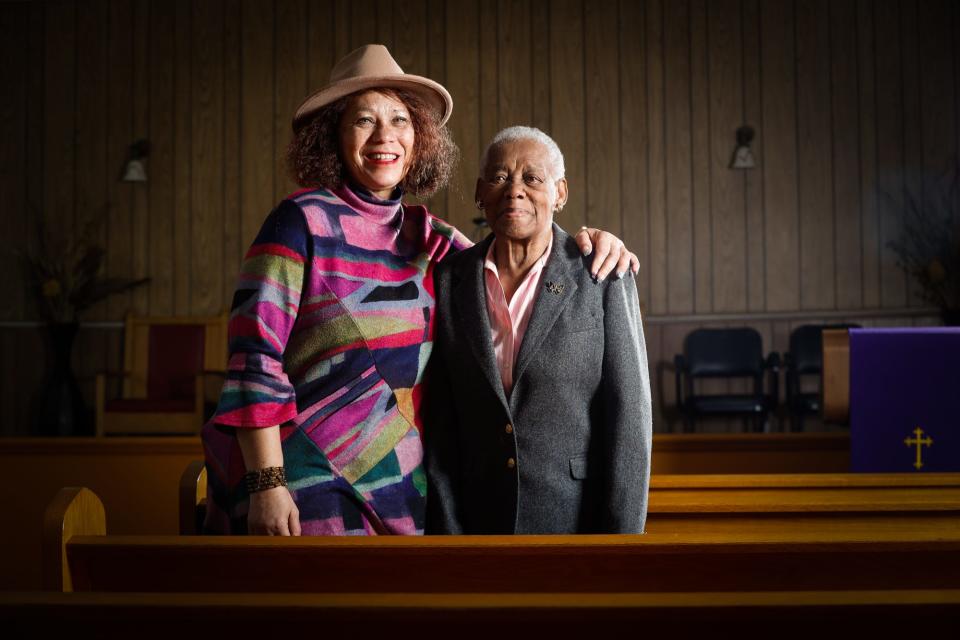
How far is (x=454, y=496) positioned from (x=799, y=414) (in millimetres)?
4455

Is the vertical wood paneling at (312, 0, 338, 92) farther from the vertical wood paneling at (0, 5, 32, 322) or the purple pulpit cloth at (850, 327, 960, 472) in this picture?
the purple pulpit cloth at (850, 327, 960, 472)

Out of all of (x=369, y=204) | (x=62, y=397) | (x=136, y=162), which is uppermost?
(x=136, y=162)

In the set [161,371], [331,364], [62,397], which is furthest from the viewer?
[62,397]

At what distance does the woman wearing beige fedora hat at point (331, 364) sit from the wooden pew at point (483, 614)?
23.3 inches

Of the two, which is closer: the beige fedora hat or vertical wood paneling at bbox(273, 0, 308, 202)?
the beige fedora hat

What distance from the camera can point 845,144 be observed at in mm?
6281

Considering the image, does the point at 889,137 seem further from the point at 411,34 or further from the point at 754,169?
the point at 411,34

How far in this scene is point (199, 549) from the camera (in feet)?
3.69

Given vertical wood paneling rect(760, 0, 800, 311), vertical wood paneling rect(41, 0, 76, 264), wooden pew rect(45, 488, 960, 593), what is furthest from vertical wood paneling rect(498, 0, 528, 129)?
wooden pew rect(45, 488, 960, 593)

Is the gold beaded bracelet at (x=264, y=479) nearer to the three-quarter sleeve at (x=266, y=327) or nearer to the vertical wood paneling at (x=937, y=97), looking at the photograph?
the three-quarter sleeve at (x=266, y=327)

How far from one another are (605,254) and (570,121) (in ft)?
16.1

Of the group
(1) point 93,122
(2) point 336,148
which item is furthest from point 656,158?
(2) point 336,148

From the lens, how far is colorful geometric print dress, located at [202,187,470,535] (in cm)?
149

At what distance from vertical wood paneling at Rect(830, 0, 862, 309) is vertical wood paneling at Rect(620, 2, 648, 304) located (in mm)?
1433
